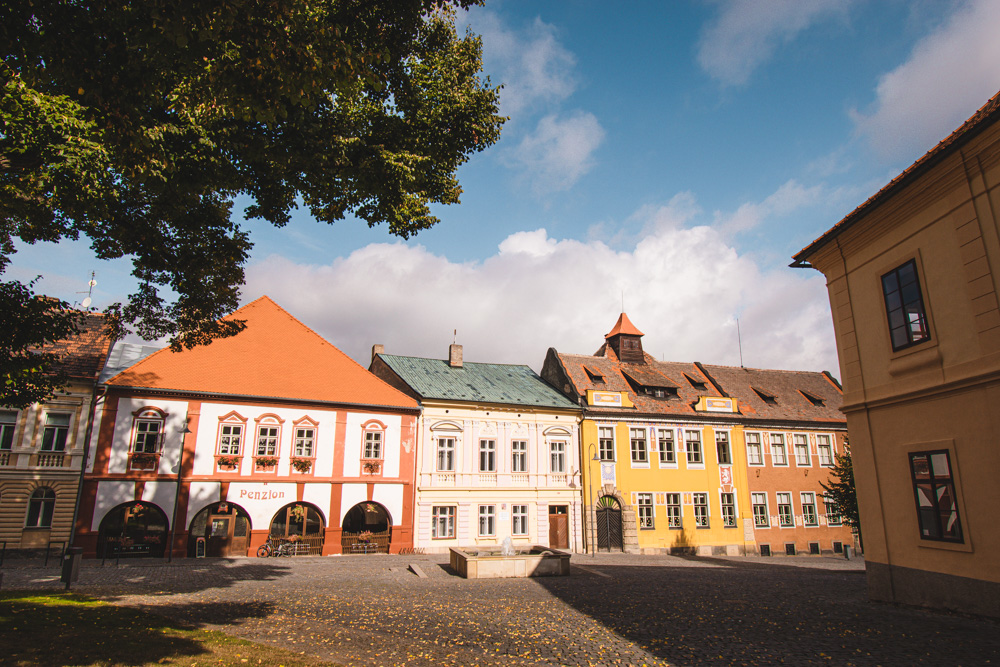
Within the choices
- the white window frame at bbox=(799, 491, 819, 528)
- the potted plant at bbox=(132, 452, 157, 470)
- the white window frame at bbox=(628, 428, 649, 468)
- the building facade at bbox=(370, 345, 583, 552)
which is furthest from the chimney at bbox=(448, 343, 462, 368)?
the white window frame at bbox=(799, 491, 819, 528)

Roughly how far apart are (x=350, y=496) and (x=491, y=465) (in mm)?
7195

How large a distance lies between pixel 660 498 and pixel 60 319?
26938 mm

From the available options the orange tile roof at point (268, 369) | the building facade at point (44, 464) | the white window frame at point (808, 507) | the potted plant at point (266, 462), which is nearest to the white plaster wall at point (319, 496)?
the potted plant at point (266, 462)

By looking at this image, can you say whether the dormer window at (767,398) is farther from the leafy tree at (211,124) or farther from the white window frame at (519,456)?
the leafy tree at (211,124)

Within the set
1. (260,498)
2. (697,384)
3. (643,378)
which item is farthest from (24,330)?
(697,384)

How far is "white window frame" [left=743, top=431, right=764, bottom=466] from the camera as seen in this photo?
3197 centimetres

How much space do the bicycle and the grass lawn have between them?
13.0 metres

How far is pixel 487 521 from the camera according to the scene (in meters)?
28.0

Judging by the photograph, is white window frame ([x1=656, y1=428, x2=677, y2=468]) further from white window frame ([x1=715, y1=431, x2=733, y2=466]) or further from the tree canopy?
the tree canopy

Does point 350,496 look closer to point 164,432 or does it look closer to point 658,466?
point 164,432

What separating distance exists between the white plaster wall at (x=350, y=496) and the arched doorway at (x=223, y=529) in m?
3.84

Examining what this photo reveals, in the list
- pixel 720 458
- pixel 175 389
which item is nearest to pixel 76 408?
pixel 175 389

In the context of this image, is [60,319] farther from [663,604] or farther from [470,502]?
[470,502]

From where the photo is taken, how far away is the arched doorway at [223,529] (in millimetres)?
23062
